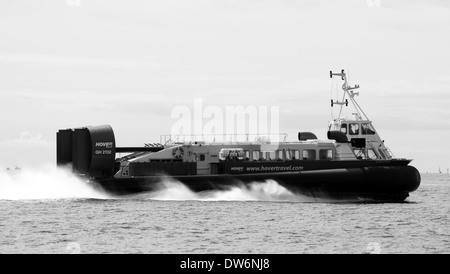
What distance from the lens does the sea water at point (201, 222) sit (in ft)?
83.0

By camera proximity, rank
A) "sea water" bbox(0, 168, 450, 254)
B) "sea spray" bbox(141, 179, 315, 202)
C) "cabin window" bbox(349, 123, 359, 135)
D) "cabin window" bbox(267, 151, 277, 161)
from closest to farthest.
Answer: "sea water" bbox(0, 168, 450, 254), "sea spray" bbox(141, 179, 315, 202), "cabin window" bbox(267, 151, 277, 161), "cabin window" bbox(349, 123, 359, 135)

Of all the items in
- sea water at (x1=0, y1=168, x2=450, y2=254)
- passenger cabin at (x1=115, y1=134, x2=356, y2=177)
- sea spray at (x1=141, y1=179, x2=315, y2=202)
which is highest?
passenger cabin at (x1=115, y1=134, x2=356, y2=177)

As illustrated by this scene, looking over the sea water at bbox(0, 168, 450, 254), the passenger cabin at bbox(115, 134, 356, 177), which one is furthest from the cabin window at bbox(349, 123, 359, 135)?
the sea water at bbox(0, 168, 450, 254)

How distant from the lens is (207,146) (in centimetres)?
3978

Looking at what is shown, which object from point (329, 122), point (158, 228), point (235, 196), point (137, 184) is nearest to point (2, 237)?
point (158, 228)

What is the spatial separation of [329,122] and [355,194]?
513 centimetres

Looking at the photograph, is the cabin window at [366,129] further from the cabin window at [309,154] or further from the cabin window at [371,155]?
the cabin window at [309,154]

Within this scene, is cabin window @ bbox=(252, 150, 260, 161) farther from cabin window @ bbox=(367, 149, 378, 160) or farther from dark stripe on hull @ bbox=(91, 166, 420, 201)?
cabin window @ bbox=(367, 149, 378, 160)

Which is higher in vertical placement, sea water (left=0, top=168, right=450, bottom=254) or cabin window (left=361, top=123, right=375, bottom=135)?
cabin window (left=361, top=123, right=375, bottom=135)

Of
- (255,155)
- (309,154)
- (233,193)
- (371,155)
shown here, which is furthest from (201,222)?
(371,155)

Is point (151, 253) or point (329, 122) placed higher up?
point (329, 122)

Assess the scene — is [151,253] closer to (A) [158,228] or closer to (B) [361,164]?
(A) [158,228]

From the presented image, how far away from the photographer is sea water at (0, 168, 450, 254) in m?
25.3
